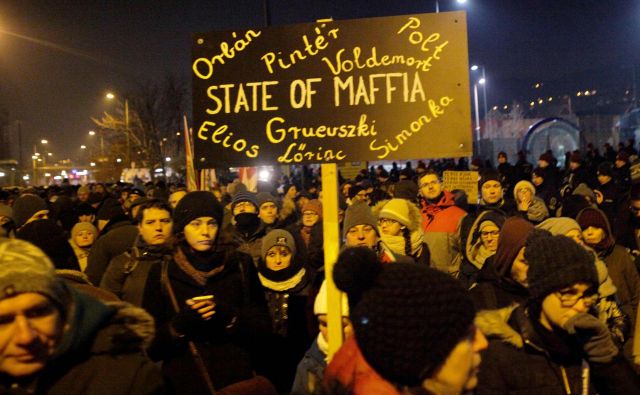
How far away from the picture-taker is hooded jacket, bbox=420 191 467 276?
24.3 feet

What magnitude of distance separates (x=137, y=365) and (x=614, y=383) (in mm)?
2042

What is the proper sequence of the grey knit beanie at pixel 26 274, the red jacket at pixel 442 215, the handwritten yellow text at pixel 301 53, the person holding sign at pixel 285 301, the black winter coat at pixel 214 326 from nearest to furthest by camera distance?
the grey knit beanie at pixel 26 274 < the black winter coat at pixel 214 326 < the handwritten yellow text at pixel 301 53 < the person holding sign at pixel 285 301 < the red jacket at pixel 442 215

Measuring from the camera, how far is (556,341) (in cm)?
293

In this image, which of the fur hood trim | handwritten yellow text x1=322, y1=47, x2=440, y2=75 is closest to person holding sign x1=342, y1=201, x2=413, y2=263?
handwritten yellow text x1=322, y1=47, x2=440, y2=75

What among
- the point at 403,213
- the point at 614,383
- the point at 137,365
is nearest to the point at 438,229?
the point at 403,213

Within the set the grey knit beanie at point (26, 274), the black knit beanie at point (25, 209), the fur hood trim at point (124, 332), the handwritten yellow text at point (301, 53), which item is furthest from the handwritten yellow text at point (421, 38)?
the black knit beanie at point (25, 209)

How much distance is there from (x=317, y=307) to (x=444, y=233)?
3881 mm

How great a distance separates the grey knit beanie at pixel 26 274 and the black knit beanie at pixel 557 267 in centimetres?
207

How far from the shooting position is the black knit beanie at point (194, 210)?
4.25m

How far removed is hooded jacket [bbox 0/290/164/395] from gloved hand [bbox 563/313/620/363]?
1749mm

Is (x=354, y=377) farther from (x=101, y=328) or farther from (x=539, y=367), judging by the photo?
(x=539, y=367)

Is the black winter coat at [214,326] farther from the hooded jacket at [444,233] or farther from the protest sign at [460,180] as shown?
the protest sign at [460,180]

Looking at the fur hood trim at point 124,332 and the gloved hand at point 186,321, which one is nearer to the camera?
the fur hood trim at point 124,332

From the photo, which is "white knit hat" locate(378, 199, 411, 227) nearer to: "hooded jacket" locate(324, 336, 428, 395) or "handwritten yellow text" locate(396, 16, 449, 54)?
"handwritten yellow text" locate(396, 16, 449, 54)
